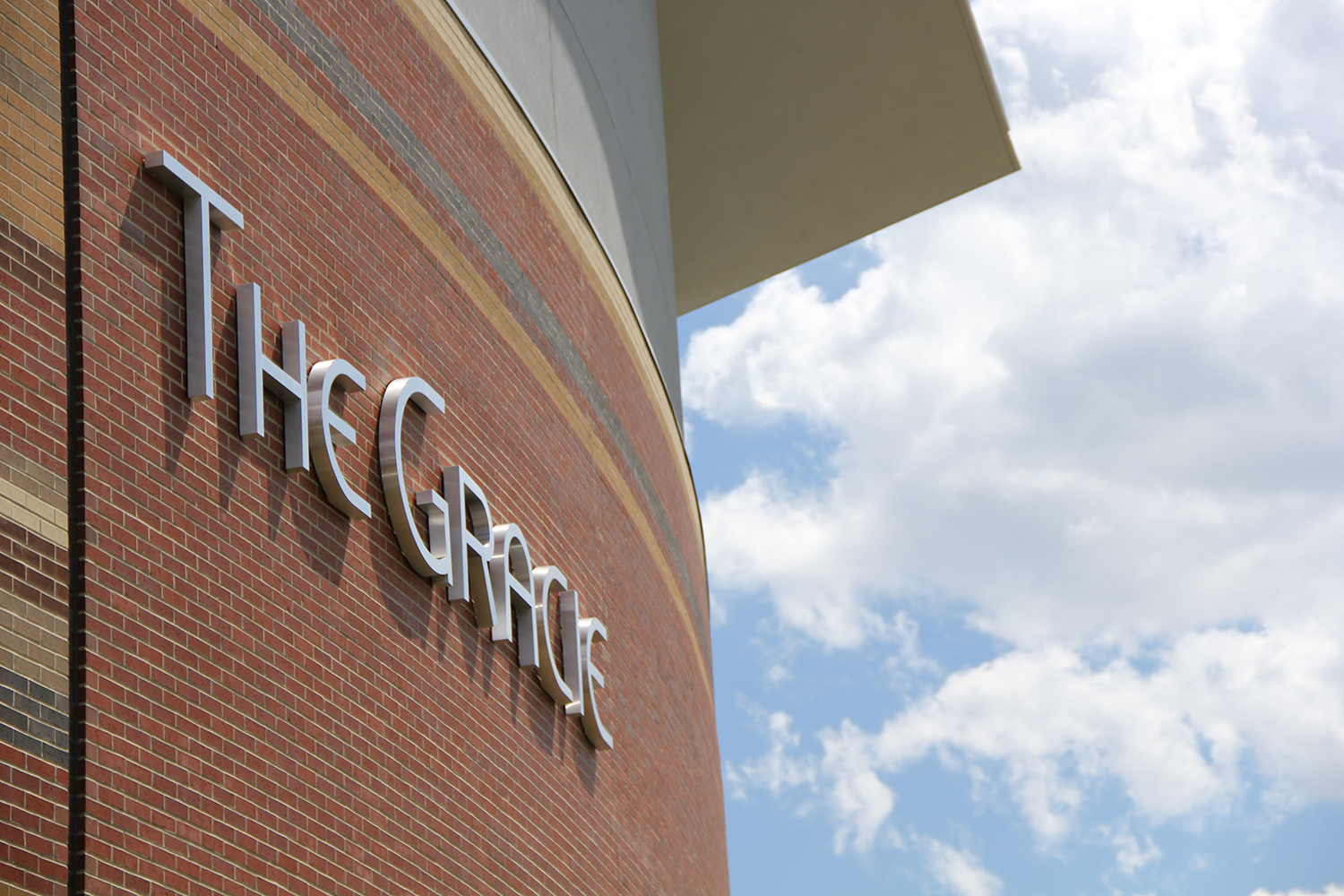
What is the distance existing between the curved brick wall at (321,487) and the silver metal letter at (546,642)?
16cm

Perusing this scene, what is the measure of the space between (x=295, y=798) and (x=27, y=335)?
2408 millimetres

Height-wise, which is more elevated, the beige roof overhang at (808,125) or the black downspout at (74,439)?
the beige roof overhang at (808,125)

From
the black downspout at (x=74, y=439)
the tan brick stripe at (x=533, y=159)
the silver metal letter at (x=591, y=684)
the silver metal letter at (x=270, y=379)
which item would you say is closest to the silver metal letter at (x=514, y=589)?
the silver metal letter at (x=591, y=684)

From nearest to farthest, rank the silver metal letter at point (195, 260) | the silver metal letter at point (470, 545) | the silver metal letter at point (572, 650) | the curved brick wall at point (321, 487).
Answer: the curved brick wall at point (321, 487) → the silver metal letter at point (195, 260) → the silver metal letter at point (470, 545) → the silver metal letter at point (572, 650)

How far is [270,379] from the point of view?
6.72m

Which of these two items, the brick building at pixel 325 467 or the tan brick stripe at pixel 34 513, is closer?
the tan brick stripe at pixel 34 513

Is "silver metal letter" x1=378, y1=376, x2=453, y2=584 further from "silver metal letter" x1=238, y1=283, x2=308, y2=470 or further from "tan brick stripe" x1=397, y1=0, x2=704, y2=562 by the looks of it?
"tan brick stripe" x1=397, y1=0, x2=704, y2=562

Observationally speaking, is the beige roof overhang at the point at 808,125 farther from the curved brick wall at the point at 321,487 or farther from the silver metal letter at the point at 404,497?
the silver metal letter at the point at 404,497

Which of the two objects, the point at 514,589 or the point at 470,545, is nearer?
the point at 470,545

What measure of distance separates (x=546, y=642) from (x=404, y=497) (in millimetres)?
2255

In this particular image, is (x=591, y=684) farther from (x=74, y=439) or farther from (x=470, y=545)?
(x=74, y=439)

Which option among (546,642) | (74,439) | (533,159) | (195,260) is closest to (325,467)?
(195,260)

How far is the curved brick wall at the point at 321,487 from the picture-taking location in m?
5.68

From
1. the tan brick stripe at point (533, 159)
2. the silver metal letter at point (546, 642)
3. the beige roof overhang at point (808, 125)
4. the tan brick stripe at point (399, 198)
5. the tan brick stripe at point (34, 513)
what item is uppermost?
the beige roof overhang at point (808, 125)
